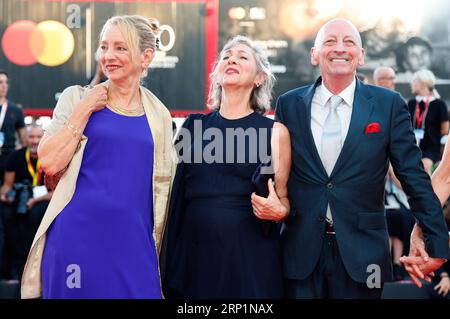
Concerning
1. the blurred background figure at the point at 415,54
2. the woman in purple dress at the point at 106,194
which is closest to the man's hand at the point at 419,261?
the woman in purple dress at the point at 106,194

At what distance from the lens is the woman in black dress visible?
4.13 meters

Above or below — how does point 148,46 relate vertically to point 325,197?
above

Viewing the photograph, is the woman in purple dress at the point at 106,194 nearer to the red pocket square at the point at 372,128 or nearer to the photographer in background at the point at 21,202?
the red pocket square at the point at 372,128

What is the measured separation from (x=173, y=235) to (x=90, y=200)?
0.57 m

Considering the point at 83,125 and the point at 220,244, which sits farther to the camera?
the point at 220,244

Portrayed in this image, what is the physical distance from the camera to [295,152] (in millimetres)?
4227

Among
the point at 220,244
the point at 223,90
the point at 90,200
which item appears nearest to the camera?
the point at 90,200

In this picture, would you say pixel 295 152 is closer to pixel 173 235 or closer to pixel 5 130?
pixel 173 235

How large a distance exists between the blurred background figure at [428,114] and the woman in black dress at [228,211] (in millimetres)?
5242

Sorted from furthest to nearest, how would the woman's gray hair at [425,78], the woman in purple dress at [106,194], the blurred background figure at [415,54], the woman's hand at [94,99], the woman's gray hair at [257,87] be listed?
the blurred background figure at [415,54] < the woman's gray hair at [425,78] < the woman's gray hair at [257,87] < the woman's hand at [94,99] < the woman in purple dress at [106,194]

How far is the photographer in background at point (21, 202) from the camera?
7977 mm

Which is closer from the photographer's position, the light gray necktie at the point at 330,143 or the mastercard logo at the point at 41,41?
the light gray necktie at the point at 330,143
